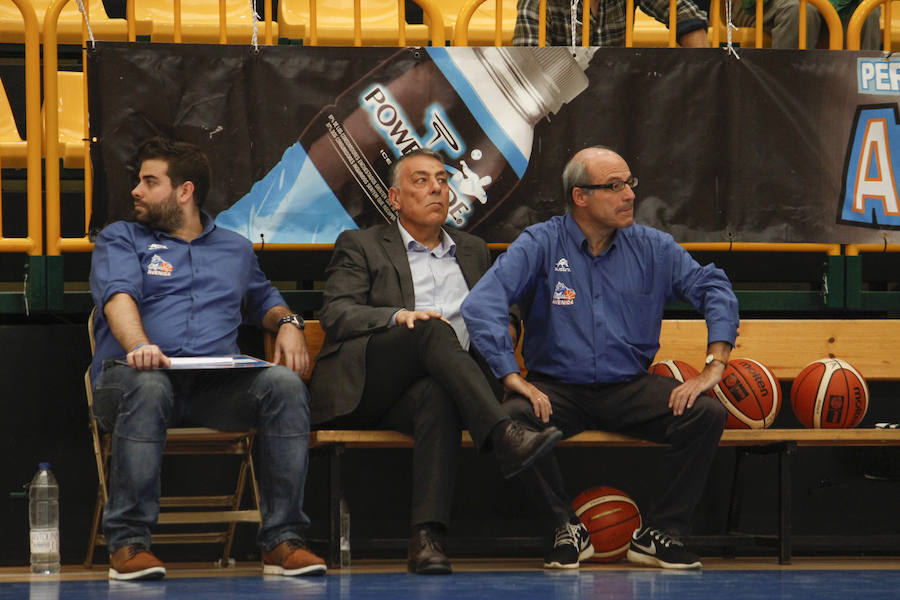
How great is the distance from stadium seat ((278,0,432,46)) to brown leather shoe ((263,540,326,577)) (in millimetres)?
3835

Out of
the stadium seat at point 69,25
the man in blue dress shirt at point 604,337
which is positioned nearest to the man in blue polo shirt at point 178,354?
the man in blue dress shirt at point 604,337

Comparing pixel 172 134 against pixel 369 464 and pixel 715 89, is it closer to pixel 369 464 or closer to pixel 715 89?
pixel 369 464

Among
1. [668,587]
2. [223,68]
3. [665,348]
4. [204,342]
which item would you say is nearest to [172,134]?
[223,68]

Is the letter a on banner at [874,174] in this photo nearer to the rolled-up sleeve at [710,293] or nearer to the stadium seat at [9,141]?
the rolled-up sleeve at [710,293]

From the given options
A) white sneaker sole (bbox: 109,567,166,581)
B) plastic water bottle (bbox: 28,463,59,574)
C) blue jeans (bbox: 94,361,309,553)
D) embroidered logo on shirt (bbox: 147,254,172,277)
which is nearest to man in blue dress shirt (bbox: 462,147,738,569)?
blue jeans (bbox: 94,361,309,553)

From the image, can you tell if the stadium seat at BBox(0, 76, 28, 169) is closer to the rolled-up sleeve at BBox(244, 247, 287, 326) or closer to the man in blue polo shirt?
the man in blue polo shirt

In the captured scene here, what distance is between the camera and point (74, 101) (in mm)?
7000

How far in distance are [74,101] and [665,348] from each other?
3.64 meters

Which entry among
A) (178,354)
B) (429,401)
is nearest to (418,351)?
(429,401)

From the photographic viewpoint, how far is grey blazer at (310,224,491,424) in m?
4.79

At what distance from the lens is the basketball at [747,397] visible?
16.3 ft

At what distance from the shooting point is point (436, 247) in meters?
5.23

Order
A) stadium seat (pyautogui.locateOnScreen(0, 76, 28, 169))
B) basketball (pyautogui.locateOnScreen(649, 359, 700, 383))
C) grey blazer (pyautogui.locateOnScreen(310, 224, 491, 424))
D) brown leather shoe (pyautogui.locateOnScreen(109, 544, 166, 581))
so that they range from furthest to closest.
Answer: stadium seat (pyautogui.locateOnScreen(0, 76, 28, 169)), basketball (pyautogui.locateOnScreen(649, 359, 700, 383)), grey blazer (pyautogui.locateOnScreen(310, 224, 491, 424)), brown leather shoe (pyautogui.locateOnScreen(109, 544, 166, 581))

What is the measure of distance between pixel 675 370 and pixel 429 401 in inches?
43.0
